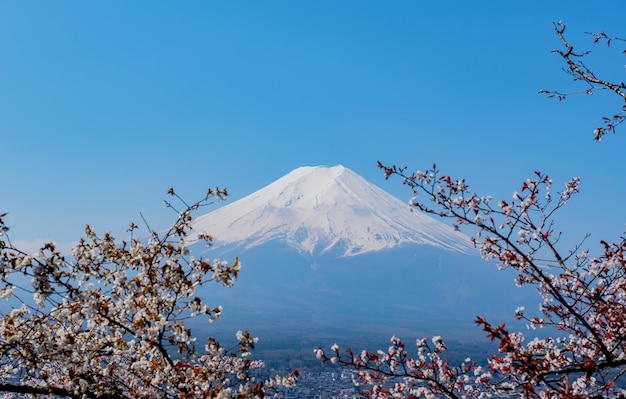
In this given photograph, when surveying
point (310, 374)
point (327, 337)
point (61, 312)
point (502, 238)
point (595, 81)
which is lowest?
point (61, 312)

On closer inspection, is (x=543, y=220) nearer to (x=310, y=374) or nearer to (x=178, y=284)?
(x=178, y=284)

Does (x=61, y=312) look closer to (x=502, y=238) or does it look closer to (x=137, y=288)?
(x=137, y=288)

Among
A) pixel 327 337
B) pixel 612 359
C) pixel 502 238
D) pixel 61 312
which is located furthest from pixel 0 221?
pixel 327 337

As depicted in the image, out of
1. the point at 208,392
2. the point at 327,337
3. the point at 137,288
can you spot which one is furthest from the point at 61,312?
the point at 327,337

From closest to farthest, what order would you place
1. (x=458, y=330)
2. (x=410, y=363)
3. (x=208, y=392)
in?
(x=208, y=392)
(x=410, y=363)
(x=458, y=330)

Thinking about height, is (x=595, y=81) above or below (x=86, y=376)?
above

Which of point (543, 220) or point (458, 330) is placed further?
point (458, 330)

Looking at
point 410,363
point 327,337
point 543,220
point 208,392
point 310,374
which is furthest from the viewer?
point 327,337
